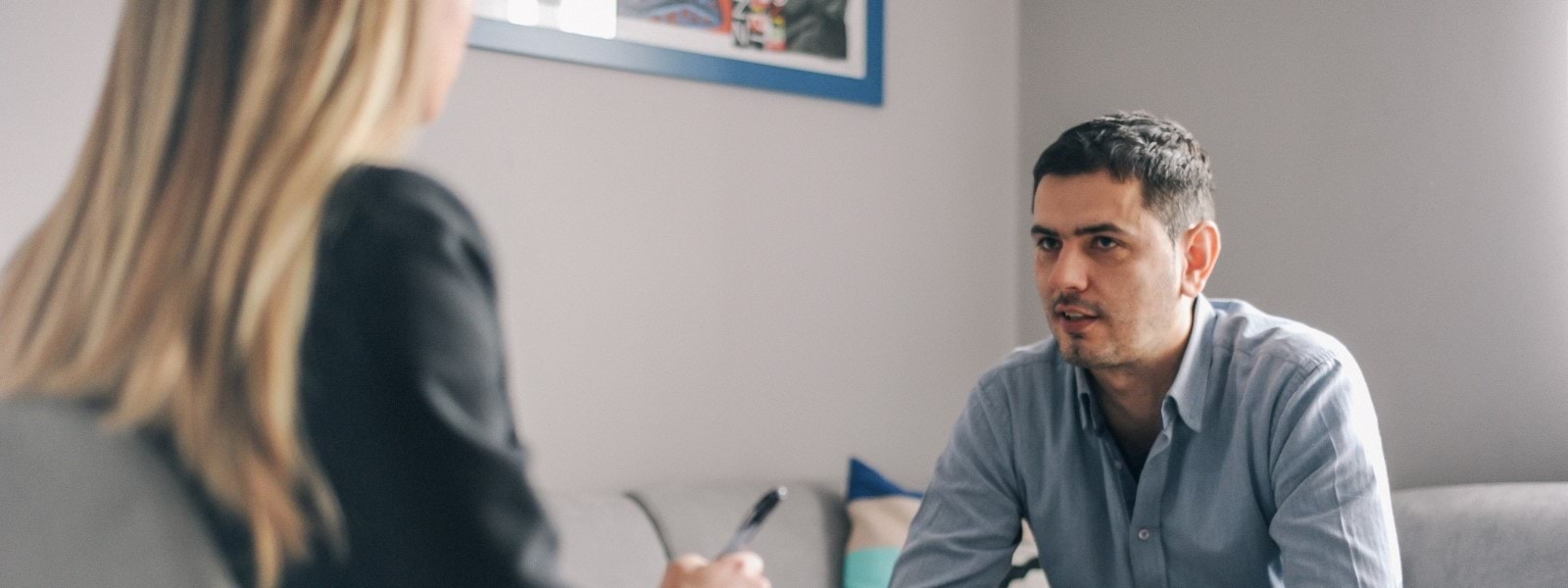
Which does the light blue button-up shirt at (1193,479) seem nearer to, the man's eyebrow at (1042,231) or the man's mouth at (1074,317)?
the man's mouth at (1074,317)

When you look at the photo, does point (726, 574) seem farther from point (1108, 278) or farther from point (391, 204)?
point (1108, 278)

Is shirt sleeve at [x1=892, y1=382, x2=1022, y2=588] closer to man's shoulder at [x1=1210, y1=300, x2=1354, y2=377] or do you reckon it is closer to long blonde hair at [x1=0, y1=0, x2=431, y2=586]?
man's shoulder at [x1=1210, y1=300, x2=1354, y2=377]

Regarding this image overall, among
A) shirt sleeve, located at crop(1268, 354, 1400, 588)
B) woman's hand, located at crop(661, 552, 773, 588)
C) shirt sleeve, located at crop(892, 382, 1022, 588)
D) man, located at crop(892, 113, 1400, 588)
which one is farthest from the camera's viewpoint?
shirt sleeve, located at crop(892, 382, 1022, 588)

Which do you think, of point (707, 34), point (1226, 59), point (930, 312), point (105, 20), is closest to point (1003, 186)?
point (930, 312)

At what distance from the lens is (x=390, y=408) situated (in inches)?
21.0

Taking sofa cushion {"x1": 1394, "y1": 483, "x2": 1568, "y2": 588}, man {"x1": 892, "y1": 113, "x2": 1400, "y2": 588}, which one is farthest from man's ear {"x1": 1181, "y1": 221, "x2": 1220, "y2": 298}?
sofa cushion {"x1": 1394, "y1": 483, "x2": 1568, "y2": 588}

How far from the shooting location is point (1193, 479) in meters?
1.67

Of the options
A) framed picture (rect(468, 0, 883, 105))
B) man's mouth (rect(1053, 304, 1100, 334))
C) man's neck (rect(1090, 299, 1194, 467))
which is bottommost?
man's neck (rect(1090, 299, 1194, 467))

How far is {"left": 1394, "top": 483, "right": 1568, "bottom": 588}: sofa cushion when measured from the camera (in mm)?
1875

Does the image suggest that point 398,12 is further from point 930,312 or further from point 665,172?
point 930,312

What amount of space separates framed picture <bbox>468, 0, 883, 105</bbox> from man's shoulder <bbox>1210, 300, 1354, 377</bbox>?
3.38ft

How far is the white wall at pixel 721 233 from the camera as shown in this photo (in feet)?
7.22

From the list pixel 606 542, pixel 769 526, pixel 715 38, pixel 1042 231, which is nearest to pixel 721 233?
pixel 715 38

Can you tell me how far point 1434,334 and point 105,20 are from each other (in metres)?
2.07
